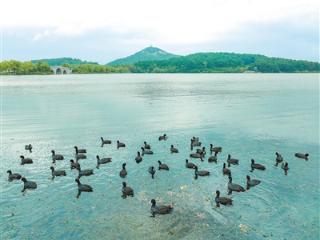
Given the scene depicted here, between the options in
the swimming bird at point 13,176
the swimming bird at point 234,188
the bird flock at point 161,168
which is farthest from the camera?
the swimming bird at point 13,176

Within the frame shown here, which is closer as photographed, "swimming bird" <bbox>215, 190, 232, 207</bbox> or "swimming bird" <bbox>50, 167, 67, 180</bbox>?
"swimming bird" <bbox>215, 190, 232, 207</bbox>

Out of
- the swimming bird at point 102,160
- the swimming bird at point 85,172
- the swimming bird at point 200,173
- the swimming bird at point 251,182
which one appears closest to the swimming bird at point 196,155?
the swimming bird at point 200,173

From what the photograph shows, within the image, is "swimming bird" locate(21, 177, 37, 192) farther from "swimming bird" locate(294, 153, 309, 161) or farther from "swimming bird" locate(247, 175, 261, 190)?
"swimming bird" locate(294, 153, 309, 161)

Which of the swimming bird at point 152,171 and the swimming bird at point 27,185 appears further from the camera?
the swimming bird at point 152,171

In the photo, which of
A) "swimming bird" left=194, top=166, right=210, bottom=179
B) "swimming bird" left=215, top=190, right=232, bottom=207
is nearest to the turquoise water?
"swimming bird" left=215, top=190, right=232, bottom=207

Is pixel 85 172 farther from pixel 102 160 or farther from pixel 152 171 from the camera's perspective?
pixel 152 171

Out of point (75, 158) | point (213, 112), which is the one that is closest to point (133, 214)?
point (75, 158)

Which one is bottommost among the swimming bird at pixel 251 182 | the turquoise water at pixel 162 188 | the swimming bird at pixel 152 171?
the turquoise water at pixel 162 188

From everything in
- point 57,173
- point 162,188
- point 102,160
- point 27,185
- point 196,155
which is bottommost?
point 162,188

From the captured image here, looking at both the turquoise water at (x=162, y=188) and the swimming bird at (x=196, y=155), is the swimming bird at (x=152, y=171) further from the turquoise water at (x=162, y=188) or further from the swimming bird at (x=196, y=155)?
the swimming bird at (x=196, y=155)

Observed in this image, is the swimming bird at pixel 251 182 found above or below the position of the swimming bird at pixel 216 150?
below

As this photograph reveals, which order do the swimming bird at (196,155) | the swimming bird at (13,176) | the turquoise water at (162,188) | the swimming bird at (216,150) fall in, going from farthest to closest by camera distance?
1. the swimming bird at (216,150)
2. the swimming bird at (196,155)
3. the swimming bird at (13,176)
4. the turquoise water at (162,188)

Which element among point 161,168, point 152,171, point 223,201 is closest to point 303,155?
point 161,168

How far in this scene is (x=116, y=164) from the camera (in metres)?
30.2
